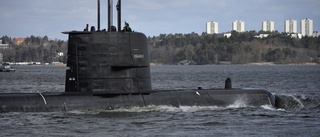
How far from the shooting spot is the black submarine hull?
23666 mm

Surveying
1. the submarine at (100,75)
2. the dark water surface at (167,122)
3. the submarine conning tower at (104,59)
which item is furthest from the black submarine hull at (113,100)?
the submarine conning tower at (104,59)

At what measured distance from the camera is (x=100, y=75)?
24328 mm

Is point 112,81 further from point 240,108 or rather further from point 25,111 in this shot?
point 240,108

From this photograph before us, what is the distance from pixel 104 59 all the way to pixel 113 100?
1.63 metres

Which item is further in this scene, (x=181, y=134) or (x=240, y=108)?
(x=240, y=108)

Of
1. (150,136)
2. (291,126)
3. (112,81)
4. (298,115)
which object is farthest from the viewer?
(298,115)

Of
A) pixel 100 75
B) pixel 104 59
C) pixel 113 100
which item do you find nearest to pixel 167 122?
pixel 113 100

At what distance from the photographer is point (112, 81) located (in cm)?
2448

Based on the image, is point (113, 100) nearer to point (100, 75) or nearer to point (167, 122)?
point (100, 75)

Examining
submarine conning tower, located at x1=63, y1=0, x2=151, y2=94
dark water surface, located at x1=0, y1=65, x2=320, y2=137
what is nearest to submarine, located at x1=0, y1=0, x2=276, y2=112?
submarine conning tower, located at x1=63, y1=0, x2=151, y2=94

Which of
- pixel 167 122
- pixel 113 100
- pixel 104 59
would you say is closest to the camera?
pixel 167 122

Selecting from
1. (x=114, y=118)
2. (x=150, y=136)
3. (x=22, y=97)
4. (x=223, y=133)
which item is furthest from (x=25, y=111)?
(x=223, y=133)

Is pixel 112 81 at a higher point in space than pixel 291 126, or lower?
higher

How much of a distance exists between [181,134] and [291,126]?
4.66m
